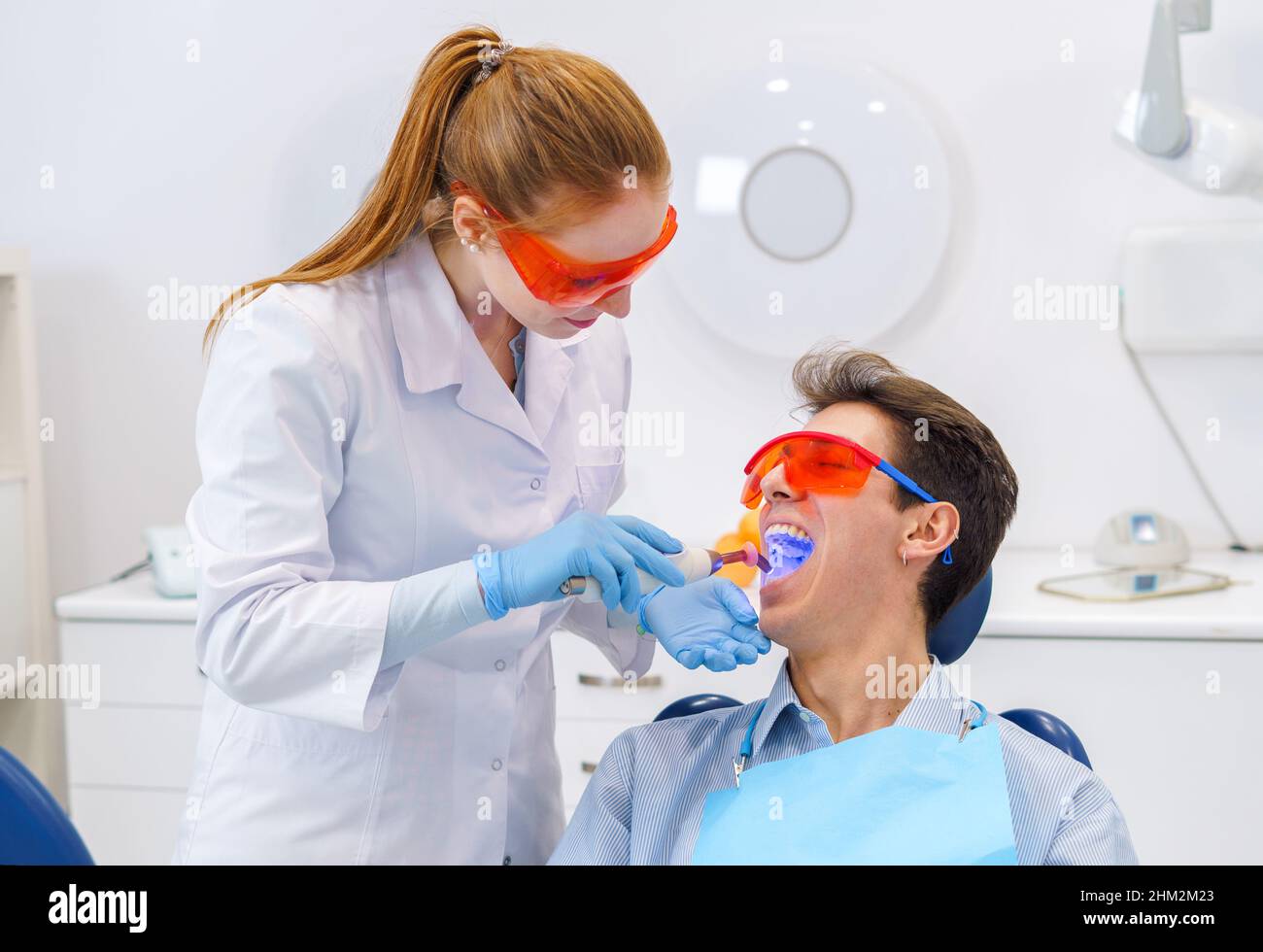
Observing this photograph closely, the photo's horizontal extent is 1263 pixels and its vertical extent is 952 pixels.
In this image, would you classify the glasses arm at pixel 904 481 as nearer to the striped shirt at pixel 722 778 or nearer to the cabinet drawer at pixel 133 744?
the striped shirt at pixel 722 778

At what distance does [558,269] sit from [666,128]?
4.52 ft

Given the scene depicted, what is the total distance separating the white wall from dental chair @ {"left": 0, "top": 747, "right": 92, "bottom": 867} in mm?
1493

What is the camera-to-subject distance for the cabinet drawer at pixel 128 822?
2389 millimetres

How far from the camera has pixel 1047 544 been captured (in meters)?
2.55

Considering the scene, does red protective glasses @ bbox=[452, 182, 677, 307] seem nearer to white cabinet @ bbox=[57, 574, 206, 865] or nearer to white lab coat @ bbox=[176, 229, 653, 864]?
white lab coat @ bbox=[176, 229, 653, 864]

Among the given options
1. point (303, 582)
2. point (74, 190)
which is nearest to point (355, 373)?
point (303, 582)

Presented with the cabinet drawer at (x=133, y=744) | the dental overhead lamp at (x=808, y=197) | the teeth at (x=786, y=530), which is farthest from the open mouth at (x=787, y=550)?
the cabinet drawer at (x=133, y=744)

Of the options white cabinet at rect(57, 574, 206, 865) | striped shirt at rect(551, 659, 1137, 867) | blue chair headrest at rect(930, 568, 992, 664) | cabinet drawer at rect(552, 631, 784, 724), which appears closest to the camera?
striped shirt at rect(551, 659, 1137, 867)

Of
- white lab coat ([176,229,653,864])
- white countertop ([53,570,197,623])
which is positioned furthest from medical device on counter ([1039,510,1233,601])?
white countertop ([53,570,197,623])

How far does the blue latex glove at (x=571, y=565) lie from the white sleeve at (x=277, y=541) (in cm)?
11

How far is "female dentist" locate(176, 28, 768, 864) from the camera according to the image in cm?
121
